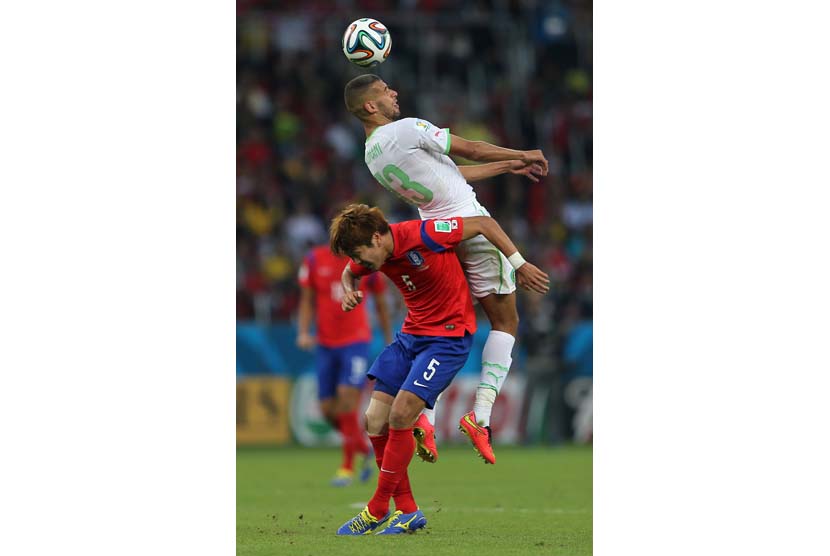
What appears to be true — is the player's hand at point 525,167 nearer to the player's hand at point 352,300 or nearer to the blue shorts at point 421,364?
the blue shorts at point 421,364

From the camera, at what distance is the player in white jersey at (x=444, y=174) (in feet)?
24.4

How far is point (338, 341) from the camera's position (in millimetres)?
12336

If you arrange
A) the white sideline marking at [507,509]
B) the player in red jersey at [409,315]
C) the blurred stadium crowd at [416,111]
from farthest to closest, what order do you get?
the blurred stadium crowd at [416,111], the white sideline marking at [507,509], the player in red jersey at [409,315]

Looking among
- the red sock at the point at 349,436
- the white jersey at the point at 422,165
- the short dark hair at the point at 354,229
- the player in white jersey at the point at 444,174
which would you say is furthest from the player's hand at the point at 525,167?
the red sock at the point at 349,436

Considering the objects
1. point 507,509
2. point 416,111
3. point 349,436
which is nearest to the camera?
point 507,509

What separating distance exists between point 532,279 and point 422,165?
3.20ft

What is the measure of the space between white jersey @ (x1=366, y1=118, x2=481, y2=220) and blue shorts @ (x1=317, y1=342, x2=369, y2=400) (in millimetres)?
4846

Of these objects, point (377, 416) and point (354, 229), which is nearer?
point (354, 229)

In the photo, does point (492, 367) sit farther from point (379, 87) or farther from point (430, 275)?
point (379, 87)

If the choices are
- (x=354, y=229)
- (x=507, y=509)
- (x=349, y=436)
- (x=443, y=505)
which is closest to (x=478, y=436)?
(x=354, y=229)

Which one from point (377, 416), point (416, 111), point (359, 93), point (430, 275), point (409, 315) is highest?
point (416, 111)

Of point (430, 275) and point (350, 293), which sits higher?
point (430, 275)

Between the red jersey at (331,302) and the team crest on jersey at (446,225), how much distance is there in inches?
198
